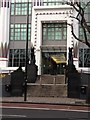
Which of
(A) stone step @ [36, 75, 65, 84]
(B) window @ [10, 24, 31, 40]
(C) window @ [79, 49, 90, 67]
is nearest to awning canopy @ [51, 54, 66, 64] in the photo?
(C) window @ [79, 49, 90, 67]

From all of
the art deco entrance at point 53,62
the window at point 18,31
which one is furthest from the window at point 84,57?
the window at point 18,31

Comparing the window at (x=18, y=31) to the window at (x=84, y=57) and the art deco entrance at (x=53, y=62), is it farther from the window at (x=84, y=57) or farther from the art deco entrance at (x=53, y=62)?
the window at (x=84, y=57)

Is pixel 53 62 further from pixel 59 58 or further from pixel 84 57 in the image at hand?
→ pixel 84 57

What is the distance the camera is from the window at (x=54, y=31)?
2306 inches

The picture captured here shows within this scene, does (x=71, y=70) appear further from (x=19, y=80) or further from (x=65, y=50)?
(x=65, y=50)

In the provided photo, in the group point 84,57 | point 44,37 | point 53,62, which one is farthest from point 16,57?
point 84,57

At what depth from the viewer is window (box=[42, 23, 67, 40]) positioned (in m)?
58.6

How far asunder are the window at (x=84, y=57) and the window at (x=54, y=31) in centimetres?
381

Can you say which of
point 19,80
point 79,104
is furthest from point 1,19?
point 79,104

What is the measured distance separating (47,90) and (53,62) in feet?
69.1

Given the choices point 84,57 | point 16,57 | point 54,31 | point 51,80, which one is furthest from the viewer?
point 54,31

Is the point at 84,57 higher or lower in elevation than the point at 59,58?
higher

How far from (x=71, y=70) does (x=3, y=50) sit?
23.6 m

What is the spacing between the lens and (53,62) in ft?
193
